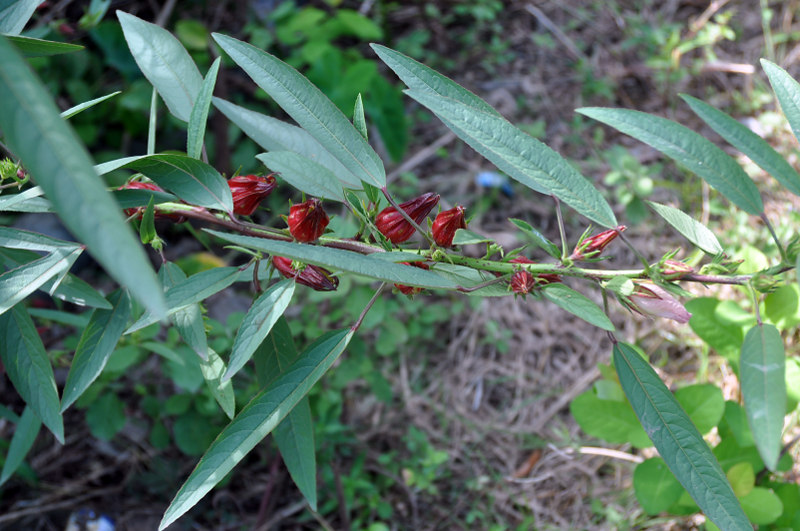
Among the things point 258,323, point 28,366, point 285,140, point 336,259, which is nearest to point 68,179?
point 336,259

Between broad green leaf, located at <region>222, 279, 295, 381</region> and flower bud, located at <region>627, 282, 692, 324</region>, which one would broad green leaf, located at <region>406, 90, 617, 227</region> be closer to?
flower bud, located at <region>627, 282, 692, 324</region>

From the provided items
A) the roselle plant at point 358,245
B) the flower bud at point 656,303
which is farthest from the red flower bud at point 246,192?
the flower bud at point 656,303

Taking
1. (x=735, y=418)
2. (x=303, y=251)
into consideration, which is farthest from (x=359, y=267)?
(x=735, y=418)

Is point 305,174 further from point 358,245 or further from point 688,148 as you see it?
point 688,148

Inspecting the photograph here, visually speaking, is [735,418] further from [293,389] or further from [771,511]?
[293,389]

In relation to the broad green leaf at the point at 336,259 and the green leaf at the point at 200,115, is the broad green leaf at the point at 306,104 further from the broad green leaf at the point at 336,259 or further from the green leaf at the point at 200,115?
the broad green leaf at the point at 336,259

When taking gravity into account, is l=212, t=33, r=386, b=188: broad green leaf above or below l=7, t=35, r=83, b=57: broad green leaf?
below

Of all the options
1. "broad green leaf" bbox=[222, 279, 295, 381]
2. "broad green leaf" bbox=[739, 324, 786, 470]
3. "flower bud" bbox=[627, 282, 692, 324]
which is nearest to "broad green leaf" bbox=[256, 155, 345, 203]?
"broad green leaf" bbox=[222, 279, 295, 381]
